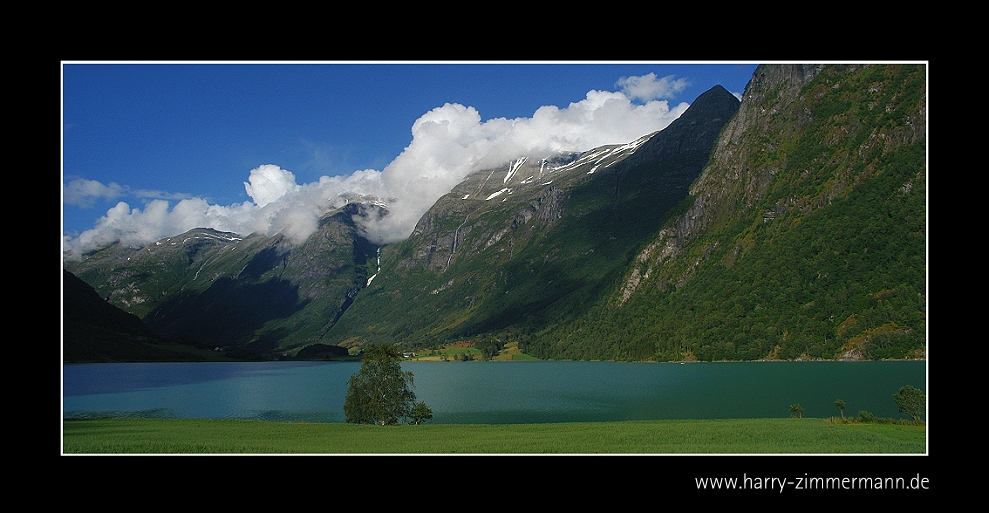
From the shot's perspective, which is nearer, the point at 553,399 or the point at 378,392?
the point at 378,392

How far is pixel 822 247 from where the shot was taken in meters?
156

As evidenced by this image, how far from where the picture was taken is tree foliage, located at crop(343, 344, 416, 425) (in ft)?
162

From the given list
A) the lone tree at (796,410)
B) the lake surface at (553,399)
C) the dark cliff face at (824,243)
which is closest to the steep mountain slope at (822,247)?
the dark cliff face at (824,243)

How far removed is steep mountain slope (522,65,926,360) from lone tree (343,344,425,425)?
11232 cm

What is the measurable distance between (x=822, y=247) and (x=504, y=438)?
152m

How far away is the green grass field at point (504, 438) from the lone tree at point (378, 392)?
7.06m

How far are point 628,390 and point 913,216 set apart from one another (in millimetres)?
108171

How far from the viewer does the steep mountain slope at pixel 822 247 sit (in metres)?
132

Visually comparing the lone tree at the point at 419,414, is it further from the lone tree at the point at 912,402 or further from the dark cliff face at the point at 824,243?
the dark cliff face at the point at 824,243

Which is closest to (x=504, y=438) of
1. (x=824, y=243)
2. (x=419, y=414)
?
(x=419, y=414)

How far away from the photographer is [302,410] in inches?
→ 2603

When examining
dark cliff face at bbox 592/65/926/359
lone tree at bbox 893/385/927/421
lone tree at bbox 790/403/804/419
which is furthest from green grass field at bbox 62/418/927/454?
dark cliff face at bbox 592/65/926/359

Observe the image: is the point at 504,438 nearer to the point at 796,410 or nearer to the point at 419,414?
the point at 419,414
